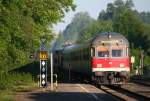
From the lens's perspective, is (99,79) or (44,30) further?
(44,30)

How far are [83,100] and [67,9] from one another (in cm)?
2249

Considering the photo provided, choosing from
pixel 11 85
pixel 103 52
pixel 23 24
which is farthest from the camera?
pixel 103 52

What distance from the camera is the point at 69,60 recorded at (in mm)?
51062

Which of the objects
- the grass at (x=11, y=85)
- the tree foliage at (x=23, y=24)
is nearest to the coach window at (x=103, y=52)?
the tree foliage at (x=23, y=24)

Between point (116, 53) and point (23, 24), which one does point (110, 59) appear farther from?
point (23, 24)

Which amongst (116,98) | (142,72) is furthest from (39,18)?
(142,72)

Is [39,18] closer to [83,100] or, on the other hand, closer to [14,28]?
[14,28]

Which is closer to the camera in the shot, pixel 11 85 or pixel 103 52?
pixel 11 85

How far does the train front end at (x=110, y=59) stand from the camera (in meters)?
34.7

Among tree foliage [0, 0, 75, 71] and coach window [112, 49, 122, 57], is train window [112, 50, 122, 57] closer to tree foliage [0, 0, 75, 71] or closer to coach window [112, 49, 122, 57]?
coach window [112, 49, 122, 57]

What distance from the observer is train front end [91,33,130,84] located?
1366 inches

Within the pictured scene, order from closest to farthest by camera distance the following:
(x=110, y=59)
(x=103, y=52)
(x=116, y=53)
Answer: (x=110, y=59)
(x=116, y=53)
(x=103, y=52)

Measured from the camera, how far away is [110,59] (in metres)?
35.0

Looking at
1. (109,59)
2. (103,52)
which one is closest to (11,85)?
(103,52)
